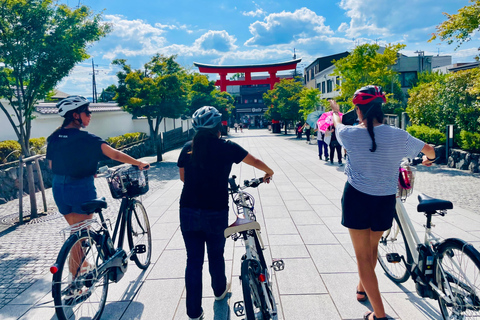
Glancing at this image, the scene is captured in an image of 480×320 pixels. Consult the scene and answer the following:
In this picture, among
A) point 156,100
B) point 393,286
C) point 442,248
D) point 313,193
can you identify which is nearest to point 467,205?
point 313,193

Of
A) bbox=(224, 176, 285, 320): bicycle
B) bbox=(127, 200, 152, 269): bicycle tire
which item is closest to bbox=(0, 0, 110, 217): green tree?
bbox=(127, 200, 152, 269): bicycle tire

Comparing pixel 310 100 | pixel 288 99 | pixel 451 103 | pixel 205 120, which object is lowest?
pixel 205 120

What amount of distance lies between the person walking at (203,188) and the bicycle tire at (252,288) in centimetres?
43

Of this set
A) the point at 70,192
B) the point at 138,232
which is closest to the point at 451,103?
the point at 138,232

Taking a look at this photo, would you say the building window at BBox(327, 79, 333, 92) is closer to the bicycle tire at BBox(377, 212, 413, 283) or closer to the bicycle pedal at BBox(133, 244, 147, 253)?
the bicycle tire at BBox(377, 212, 413, 283)

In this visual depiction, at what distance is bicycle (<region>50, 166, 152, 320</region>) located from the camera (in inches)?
108

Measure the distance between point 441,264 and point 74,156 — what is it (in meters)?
3.14

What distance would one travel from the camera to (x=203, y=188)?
265 centimetres

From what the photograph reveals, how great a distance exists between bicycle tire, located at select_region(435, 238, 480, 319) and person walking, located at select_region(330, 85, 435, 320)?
45cm

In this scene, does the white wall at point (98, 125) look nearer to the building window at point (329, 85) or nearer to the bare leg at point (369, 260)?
the bare leg at point (369, 260)

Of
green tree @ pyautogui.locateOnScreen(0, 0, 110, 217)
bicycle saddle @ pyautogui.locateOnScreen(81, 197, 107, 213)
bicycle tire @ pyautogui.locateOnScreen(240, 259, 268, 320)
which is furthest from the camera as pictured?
green tree @ pyautogui.locateOnScreen(0, 0, 110, 217)

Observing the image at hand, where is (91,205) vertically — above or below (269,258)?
above

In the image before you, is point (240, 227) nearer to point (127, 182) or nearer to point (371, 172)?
point (371, 172)

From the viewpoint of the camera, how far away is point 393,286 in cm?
352
